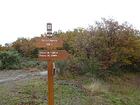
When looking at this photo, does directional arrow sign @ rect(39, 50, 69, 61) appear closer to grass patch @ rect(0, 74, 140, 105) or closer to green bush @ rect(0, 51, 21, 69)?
grass patch @ rect(0, 74, 140, 105)

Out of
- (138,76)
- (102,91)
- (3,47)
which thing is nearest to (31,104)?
(102,91)

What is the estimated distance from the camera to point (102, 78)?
1031 inches

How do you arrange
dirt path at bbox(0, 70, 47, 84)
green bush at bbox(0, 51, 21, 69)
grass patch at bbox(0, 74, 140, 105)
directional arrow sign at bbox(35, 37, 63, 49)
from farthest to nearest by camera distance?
1. green bush at bbox(0, 51, 21, 69)
2. dirt path at bbox(0, 70, 47, 84)
3. grass patch at bbox(0, 74, 140, 105)
4. directional arrow sign at bbox(35, 37, 63, 49)

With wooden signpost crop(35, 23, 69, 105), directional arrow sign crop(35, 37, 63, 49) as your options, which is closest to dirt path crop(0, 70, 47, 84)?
wooden signpost crop(35, 23, 69, 105)

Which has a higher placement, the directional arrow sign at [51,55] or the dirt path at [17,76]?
the directional arrow sign at [51,55]

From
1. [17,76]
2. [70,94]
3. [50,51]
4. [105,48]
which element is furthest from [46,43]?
[105,48]

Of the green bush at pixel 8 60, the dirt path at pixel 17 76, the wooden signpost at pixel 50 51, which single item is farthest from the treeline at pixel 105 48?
the wooden signpost at pixel 50 51

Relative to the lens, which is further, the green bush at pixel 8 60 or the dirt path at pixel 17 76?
the green bush at pixel 8 60

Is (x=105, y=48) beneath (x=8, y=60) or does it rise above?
above

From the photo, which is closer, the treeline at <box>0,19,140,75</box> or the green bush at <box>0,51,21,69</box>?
the treeline at <box>0,19,140,75</box>

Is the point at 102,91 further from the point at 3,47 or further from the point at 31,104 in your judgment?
the point at 3,47

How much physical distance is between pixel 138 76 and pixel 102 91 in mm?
11687

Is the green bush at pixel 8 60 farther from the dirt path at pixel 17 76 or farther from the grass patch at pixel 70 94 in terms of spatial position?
the grass patch at pixel 70 94

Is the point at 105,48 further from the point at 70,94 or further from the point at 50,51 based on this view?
the point at 50,51
